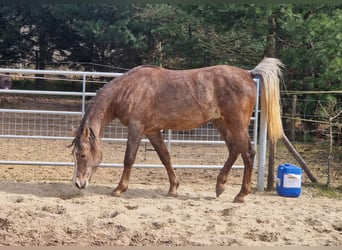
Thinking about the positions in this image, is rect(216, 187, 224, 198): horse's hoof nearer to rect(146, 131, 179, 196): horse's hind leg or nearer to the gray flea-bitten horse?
the gray flea-bitten horse

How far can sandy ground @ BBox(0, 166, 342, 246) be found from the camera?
4.28 m

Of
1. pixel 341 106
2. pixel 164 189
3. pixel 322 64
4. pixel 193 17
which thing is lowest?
pixel 164 189

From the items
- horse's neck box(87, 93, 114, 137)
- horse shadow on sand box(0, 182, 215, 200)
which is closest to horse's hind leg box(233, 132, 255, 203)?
horse shadow on sand box(0, 182, 215, 200)

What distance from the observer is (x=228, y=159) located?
6234mm

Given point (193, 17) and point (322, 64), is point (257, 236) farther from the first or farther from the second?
point (193, 17)

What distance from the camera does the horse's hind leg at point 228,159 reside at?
6125 mm

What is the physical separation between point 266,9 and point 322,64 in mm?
1485

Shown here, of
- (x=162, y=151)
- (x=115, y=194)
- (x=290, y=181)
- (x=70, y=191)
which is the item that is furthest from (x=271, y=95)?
(x=70, y=191)

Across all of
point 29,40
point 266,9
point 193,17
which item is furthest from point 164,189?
point 29,40

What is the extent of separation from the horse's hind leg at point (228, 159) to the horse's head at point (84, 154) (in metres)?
1.43

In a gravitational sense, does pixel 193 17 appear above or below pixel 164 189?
above

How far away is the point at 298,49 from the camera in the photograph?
10.3m

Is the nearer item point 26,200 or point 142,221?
point 142,221

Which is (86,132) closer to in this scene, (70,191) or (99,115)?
(99,115)
